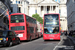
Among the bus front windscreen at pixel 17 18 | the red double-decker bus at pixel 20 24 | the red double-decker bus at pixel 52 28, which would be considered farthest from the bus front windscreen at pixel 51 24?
the bus front windscreen at pixel 17 18

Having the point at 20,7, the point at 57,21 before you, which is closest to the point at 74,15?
the point at 57,21

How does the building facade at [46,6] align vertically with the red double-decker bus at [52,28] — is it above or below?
above

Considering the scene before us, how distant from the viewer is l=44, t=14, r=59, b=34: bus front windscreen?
917 inches

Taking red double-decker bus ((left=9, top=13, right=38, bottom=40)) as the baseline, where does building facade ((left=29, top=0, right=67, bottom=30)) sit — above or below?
above

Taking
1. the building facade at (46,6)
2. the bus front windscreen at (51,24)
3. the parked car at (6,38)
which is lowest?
the parked car at (6,38)

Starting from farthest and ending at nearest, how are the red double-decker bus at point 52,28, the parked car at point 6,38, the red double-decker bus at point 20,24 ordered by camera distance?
the red double-decker bus at point 52,28 < the red double-decker bus at point 20,24 < the parked car at point 6,38

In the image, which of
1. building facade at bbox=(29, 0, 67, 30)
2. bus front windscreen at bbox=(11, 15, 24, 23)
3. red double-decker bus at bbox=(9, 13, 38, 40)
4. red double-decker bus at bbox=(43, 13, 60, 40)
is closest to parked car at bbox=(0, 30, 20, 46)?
red double-decker bus at bbox=(9, 13, 38, 40)

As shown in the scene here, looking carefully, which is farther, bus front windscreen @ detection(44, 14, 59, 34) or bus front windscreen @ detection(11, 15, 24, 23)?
bus front windscreen @ detection(44, 14, 59, 34)

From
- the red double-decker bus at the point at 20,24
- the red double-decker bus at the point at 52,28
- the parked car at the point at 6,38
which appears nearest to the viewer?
the parked car at the point at 6,38

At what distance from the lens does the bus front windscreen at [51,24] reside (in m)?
23.3

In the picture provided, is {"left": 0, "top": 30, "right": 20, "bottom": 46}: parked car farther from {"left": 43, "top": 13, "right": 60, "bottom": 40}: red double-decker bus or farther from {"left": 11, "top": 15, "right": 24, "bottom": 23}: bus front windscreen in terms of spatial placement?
{"left": 43, "top": 13, "right": 60, "bottom": 40}: red double-decker bus

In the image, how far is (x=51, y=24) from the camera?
23.5 m

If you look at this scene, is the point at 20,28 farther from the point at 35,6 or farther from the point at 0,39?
the point at 35,6

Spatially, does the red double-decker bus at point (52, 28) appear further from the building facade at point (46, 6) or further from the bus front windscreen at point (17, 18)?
the building facade at point (46, 6)
